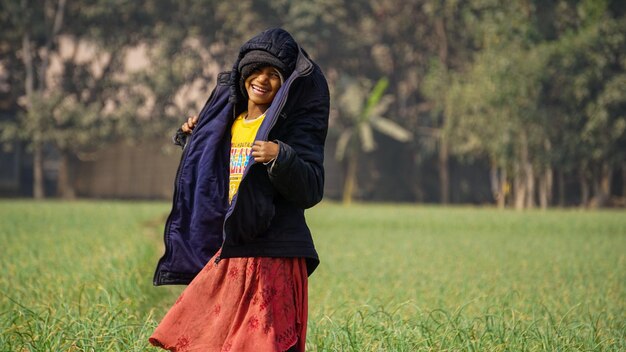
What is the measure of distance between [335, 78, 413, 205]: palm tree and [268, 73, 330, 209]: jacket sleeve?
92.3ft

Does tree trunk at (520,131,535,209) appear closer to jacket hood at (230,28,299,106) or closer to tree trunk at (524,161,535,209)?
tree trunk at (524,161,535,209)

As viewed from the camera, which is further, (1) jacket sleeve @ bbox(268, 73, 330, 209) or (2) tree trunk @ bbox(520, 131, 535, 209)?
(2) tree trunk @ bbox(520, 131, 535, 209)

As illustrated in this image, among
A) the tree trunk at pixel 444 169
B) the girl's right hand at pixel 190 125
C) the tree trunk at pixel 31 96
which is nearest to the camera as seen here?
the girl's right hand at pixel 190 125

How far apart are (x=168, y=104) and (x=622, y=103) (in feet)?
44.7

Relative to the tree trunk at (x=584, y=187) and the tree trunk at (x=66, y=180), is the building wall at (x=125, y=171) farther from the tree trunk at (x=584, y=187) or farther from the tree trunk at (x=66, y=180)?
the tree trunk at (x=584, y=187)

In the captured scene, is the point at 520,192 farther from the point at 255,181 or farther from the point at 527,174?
the point at 255,181

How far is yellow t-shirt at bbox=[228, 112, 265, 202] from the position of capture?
3.78m

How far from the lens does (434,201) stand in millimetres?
37000

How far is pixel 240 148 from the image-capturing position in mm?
3814

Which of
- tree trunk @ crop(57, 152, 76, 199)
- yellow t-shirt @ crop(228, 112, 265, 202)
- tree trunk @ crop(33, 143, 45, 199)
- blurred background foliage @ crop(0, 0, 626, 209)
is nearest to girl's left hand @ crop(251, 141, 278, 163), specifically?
yellow t-shirt @ crop(228, 112, 265, 202)

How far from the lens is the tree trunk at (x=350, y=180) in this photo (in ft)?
109

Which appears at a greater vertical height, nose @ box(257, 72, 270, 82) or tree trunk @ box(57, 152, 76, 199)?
nose @ box(257, 72, 270, 82)

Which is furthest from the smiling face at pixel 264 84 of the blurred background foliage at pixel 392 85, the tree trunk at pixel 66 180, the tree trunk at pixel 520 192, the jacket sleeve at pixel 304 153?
the tree trunk at pixel 66 180

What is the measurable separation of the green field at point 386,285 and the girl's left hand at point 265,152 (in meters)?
1.27
